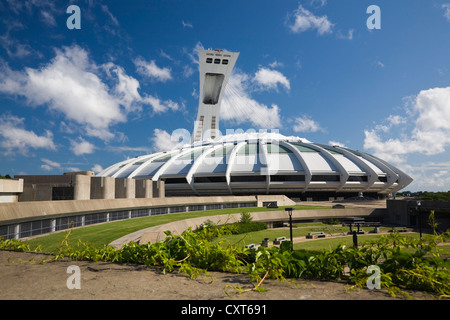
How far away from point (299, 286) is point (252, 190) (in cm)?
4848

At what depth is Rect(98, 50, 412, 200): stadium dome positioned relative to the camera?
164 feet

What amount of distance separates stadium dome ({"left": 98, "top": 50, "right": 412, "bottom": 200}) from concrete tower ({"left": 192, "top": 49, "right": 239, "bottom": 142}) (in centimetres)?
2059

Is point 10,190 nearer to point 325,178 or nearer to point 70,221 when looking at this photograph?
point 70,221

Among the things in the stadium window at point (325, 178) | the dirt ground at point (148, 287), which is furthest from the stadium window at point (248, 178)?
the dirt ground at point (148, 287)

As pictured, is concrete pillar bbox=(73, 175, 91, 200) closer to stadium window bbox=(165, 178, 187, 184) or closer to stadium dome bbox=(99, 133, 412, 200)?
stadium dome bbox=(99, 133, 412, 200)

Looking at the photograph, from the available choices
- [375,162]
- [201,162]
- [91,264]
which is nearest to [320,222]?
[201,162]

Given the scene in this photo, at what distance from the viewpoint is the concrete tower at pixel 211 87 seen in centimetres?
7744

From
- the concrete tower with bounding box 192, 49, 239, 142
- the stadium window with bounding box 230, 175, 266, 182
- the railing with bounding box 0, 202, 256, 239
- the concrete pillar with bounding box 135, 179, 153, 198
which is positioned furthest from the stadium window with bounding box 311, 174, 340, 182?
the concrete tower with bounding box 192, 49, 239, 142

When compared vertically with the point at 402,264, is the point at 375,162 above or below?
above

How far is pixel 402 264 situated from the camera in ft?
11.4

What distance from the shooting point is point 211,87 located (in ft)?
271

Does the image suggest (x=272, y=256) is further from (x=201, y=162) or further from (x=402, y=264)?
(x=201, y=162)

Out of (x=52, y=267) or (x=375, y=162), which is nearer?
(x=52, y=267)
